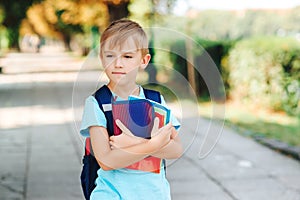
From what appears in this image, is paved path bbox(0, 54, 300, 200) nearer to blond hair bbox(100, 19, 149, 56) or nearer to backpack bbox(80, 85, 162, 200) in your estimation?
backpack bbox(80, 85, 162, 200)

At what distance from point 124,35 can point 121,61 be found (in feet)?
0.32

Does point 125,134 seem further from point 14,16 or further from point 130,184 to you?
point 14,16

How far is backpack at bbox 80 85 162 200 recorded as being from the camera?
205 centimetres

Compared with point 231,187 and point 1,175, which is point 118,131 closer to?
point 231,187

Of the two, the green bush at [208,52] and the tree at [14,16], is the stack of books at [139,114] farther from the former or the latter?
the tree at [14,16]

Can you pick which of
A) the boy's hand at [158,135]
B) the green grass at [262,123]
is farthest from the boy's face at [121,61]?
the green grass at [262,123]

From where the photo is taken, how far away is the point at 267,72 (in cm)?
1159

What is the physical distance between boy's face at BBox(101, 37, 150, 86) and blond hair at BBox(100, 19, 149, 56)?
0.5 inches

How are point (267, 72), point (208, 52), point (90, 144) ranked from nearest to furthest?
point (90, 144) → point (267, 72) → point (208, 52)

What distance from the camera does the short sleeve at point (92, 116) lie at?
2031mm

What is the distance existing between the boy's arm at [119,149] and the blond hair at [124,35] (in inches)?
12.4

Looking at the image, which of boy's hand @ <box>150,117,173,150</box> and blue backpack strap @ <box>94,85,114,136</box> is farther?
blue backpack strap @ <box>94,85,114,136</box>

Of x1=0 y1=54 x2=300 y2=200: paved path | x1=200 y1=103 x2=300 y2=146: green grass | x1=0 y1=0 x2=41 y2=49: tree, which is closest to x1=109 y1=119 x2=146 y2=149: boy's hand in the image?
x1=0 y1=54 x2=300 y2=200: paved path

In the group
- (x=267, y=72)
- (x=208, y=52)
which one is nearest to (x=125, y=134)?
(x=267, y=72)
